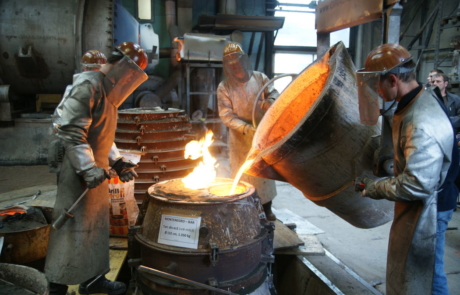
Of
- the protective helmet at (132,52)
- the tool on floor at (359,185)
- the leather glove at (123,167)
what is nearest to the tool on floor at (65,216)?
the leather glove at (123,167)

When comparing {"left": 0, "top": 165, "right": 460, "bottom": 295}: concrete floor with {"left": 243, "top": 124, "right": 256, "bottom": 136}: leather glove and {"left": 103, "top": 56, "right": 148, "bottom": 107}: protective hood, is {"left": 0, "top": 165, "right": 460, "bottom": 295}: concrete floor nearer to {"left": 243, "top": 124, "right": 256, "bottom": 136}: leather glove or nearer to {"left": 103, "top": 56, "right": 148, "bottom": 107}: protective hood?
{"left": 243, "top": 124, "right": 256, "bottom": 136}: leather glove

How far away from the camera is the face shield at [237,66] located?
3.46 m

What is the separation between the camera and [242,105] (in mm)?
3738

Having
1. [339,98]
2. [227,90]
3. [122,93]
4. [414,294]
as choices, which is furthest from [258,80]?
[414,294]

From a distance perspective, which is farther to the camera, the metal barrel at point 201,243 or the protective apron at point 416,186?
the metal barrel at point 201,243

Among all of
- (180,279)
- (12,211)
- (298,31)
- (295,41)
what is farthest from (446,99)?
(298,31)

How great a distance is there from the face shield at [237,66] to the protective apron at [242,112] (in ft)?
0.27

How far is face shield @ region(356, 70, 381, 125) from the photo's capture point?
1.74 metres

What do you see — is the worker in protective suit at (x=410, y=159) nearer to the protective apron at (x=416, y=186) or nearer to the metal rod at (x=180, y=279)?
the protective apron at (x=416, y=186)

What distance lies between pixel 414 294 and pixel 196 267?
1.15m

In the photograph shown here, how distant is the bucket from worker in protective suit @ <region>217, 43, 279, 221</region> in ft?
4.01

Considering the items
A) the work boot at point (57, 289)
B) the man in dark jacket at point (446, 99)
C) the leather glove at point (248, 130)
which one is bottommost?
the work boot at point (57, 289)

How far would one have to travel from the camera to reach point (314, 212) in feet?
14.7

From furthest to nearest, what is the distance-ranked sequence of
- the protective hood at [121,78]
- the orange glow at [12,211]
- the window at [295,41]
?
the window at [295,41]
the orange glow at [12,211]
the protective hood at [121,78]
